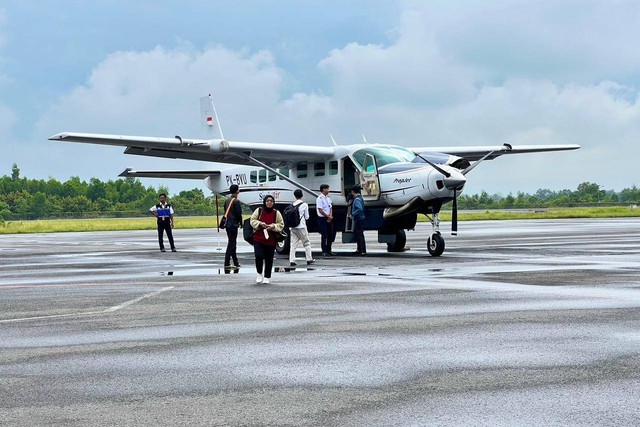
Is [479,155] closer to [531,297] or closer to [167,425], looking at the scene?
[531,297]

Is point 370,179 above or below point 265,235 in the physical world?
above

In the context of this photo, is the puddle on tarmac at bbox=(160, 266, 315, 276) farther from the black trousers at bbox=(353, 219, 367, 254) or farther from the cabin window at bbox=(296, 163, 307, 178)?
the cabin window at bbox=(296, 163, 307, 178)

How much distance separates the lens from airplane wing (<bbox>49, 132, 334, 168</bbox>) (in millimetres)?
24938

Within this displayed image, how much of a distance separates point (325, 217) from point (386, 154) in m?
2.58

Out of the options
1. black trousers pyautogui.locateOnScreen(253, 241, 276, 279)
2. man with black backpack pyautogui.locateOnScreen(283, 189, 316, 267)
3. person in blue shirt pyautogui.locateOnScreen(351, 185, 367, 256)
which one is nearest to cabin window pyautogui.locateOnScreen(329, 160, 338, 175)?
person in blue shirt pyautogui.locateOnScreen(351, 185, 367, 256)

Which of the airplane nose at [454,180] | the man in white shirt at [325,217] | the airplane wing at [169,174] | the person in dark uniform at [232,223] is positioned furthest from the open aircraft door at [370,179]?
the airplane wing at [169,174]

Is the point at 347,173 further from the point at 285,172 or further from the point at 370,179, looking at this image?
the point at 285,172

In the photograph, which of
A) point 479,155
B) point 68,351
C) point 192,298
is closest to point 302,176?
point 479,155

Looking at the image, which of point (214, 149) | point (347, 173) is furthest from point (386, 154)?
point (214, 149)

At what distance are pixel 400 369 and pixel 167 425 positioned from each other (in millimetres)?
2401

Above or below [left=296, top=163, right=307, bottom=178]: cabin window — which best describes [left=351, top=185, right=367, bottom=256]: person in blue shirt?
below

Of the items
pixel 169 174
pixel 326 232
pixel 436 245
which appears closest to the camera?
pixel 436 245

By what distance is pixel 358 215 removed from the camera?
79.0ft

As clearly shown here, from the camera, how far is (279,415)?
599 centimetres
